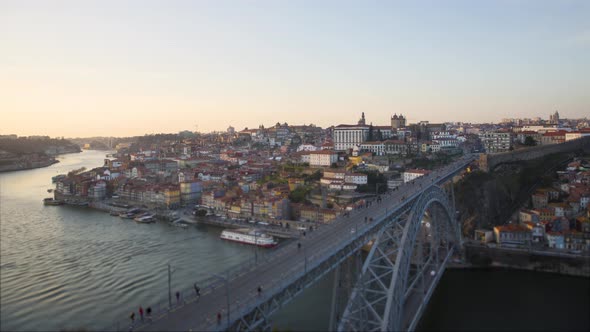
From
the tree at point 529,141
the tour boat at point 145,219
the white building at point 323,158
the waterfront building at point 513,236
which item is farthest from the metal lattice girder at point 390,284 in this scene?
the tree at point 529,141

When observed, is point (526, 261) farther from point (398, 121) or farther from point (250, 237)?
point (398, 121)

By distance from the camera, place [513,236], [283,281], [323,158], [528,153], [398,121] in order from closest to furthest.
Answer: [283,281] < [513,236] < [528,153] < [323,158] < [398,121]

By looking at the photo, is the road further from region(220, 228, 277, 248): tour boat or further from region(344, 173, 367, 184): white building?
region(344, 173, 367, 184): white building

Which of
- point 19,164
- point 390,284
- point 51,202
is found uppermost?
point 19,164

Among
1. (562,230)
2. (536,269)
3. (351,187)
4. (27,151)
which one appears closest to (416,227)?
(536,269)

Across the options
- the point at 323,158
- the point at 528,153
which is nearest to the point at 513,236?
the point at 528,153

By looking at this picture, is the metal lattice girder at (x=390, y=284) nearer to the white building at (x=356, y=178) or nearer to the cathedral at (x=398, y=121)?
the white building at (x=356, y=178)
